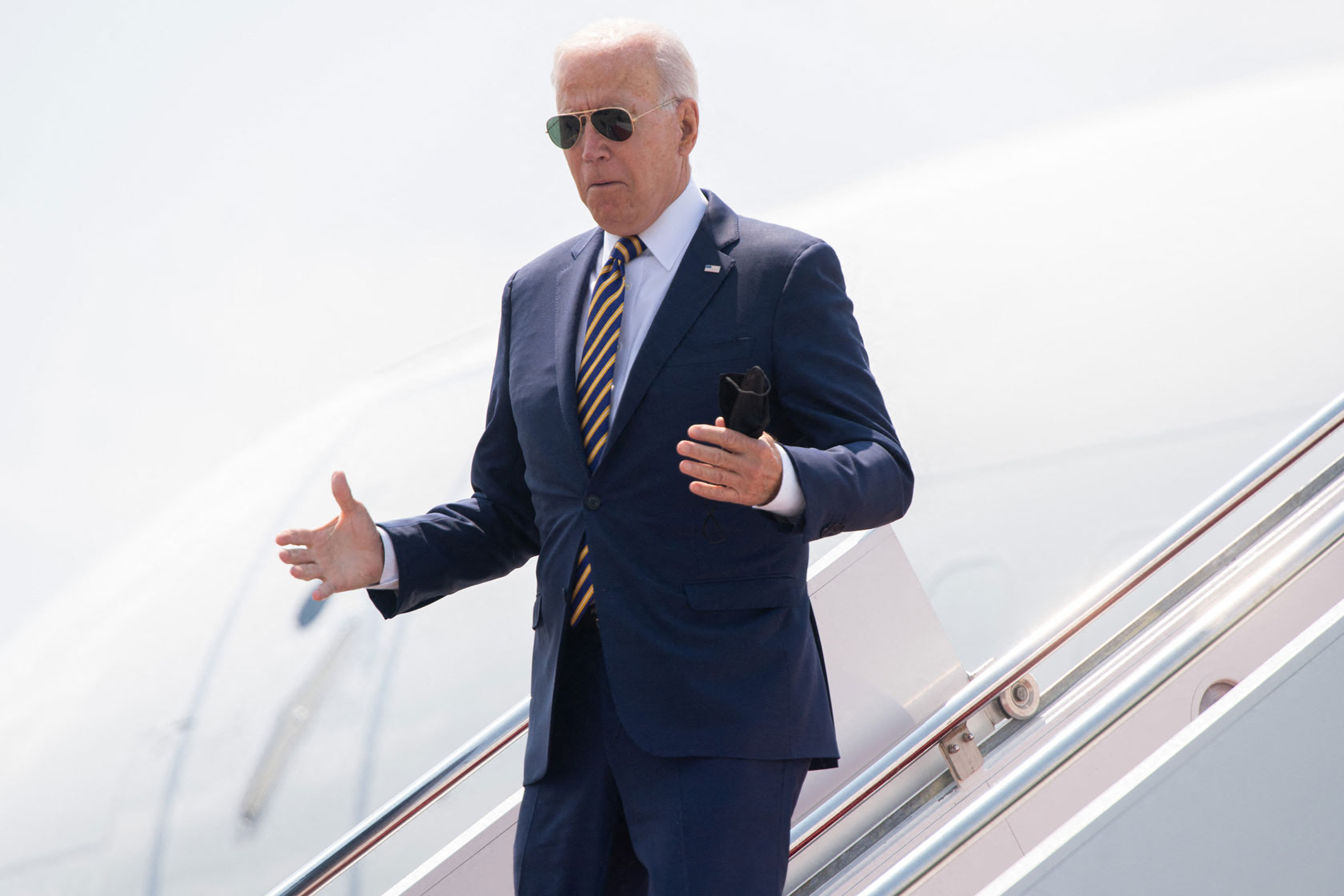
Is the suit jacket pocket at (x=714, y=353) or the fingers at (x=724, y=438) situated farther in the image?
the suit jacket pocket at (x=714, y=353)

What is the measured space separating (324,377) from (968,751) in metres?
2.53

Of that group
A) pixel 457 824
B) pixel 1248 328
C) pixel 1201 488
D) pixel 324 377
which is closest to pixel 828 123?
pixel 1248 328

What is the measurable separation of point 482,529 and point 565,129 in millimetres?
505

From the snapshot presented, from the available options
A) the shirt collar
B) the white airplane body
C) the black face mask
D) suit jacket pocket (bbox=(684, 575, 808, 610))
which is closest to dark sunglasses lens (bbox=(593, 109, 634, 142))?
the shirt collar

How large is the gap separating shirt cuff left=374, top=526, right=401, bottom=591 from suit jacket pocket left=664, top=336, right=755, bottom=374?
0.41 metres

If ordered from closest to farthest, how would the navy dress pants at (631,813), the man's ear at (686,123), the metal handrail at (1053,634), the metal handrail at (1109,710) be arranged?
the navy dress pants at (631,813), the metal handrail at (1109,710), the man's ear at (686,123), the metal handrail at (1053,634)

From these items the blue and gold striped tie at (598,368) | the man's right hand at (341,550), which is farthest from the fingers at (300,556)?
the blue and gold striped tie at (598,368)

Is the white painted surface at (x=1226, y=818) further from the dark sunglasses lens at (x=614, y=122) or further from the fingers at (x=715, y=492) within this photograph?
the dark sunglasses lens at (x=614, y=122)

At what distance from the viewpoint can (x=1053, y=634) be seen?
2311 mm

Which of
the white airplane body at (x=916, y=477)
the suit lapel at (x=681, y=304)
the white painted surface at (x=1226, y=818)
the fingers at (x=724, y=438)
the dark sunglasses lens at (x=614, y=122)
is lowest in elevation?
the white airplane body at (x=916, y=477)

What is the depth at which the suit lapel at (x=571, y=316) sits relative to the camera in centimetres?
144

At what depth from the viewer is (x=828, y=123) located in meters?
5.76

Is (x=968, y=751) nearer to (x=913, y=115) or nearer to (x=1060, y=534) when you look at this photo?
(x=1060, y=534)

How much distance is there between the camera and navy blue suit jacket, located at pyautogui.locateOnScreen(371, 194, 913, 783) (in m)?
1.31
